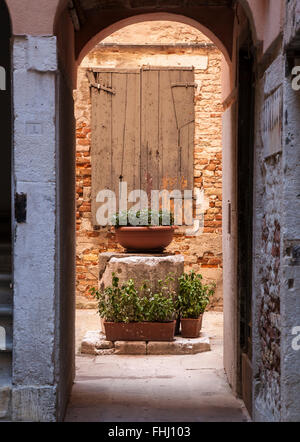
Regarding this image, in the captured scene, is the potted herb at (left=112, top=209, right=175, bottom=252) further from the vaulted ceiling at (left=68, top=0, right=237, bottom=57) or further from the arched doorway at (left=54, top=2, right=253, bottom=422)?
the vaulted ceiling at (left=68, top=0, right=237, bottom=57)

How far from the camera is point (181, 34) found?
811cm

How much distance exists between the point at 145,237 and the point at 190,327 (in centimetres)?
111

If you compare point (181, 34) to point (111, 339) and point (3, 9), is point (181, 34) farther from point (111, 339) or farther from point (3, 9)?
point (111, 339)

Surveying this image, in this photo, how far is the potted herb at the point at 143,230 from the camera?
6.56m

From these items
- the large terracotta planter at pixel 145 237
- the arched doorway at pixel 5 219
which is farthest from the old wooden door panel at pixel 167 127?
the arched doorway at pixel 5 219

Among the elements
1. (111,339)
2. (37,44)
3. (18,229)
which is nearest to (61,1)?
(37,44)

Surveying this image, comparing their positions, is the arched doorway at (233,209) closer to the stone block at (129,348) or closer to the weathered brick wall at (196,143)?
the stone block at (129,348)

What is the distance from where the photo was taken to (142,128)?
800 cm

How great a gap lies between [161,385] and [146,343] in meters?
1.18

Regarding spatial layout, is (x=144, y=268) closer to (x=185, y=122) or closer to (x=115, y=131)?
(x=115, y=131)

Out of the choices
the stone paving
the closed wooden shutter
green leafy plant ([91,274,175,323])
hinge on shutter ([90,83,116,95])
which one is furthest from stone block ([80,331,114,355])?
hinge on shutter ([90,83,116,95])

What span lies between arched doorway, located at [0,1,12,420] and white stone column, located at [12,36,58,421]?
0.20m

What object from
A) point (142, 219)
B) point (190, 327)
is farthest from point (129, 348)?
point (142, 219)

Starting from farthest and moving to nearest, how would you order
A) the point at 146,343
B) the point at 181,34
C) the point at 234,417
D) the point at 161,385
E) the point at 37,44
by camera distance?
the point at 181,34 < the point at 146,343 < the point at 161,385 < the point at 234,417 < the point at 37,44
